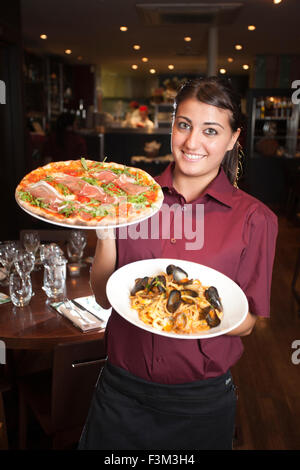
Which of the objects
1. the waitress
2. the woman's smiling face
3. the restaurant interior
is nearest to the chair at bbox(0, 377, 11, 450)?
the restaurant interior

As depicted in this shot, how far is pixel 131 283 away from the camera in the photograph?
124cm

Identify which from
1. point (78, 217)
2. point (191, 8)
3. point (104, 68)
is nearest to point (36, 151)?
point (191, 8)

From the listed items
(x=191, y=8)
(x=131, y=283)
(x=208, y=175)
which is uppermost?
(x=191, y=8)

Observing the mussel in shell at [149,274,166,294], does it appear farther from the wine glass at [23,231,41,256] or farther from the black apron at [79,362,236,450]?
the wine glass at [23,231,41,256]

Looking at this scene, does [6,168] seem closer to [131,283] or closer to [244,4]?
[244,4]

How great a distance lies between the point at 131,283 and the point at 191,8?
4706mm

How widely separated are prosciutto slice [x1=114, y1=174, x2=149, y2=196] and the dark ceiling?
425 cm

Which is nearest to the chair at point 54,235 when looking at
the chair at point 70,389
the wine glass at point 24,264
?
the wine glass at point 24,264

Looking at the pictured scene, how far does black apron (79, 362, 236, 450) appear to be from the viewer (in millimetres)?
1252

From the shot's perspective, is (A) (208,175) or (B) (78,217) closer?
(B) (78,217)

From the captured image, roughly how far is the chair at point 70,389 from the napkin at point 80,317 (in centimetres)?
12

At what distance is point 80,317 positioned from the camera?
1773 mm

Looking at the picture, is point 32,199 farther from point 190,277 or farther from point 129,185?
point 190,277
